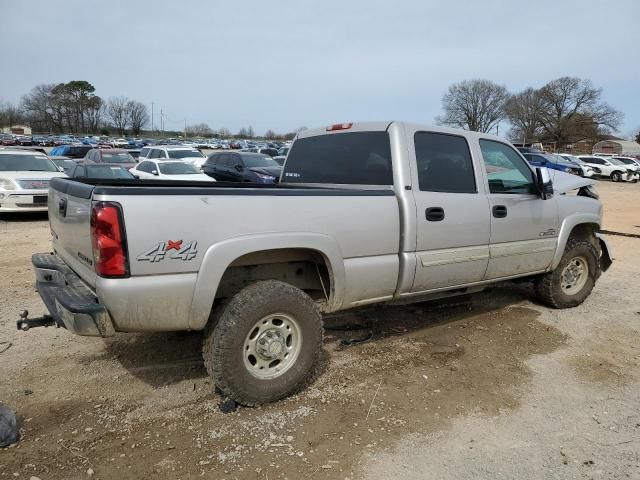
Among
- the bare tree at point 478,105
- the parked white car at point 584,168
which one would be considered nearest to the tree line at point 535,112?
the bare tree at point 478,105

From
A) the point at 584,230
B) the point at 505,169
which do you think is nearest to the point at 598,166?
the point at 584,230

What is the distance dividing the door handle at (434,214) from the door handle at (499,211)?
0.71m

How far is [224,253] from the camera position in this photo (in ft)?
9.89

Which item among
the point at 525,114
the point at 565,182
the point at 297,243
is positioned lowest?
the point at 297,243

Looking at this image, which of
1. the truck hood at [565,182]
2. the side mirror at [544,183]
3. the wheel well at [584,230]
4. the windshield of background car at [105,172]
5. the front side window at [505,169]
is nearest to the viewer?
the front side window at [505,169]

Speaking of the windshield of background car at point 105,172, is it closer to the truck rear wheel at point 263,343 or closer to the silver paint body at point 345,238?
the silver paint body at point 345,238

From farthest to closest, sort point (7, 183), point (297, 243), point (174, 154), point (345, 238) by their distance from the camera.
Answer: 1. point (174, 154)
2. point (7, 183)
3. point (345, 238)
4. point (297, 243)

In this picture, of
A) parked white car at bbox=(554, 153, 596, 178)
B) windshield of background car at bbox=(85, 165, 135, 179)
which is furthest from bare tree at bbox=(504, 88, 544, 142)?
windshield of background car at bbox=(85, 165, 135, 179)

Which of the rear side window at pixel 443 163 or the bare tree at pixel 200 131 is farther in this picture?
the bare tree at pixel 200 131

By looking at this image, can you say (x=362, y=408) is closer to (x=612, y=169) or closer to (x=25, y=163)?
(x=25, y=163)

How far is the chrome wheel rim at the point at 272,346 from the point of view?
10.8 feet

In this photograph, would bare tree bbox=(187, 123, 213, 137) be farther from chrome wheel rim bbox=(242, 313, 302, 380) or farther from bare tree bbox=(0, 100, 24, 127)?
chrome wheel rim bbox=(242, 313, 302, 380)

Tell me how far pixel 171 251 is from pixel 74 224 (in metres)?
0.78

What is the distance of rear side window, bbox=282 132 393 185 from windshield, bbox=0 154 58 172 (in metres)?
9.42
